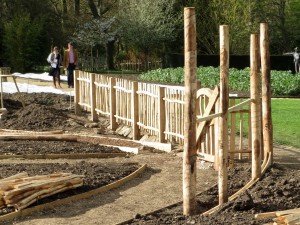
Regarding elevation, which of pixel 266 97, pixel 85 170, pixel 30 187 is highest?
pixel 266 97

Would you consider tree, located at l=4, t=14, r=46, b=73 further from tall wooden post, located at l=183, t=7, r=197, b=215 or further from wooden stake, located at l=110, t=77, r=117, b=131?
tall wooden post, located at l=183, t=7, r=197, b=215

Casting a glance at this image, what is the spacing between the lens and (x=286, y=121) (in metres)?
20.0

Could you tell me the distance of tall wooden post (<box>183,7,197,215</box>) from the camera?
9.22m

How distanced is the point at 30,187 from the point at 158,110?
6294 mm

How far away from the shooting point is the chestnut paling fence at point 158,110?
535 inches

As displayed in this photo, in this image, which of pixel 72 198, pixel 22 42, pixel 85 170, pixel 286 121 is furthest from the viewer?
pixel 22 42

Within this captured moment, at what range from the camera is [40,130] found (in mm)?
19125

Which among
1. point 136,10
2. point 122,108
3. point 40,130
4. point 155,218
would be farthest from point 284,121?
point 136,10

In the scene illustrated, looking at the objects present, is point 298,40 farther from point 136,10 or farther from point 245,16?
point 136,10

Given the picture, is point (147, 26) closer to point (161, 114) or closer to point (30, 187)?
point (161, 114)

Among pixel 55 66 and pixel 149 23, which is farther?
pixel 149 23

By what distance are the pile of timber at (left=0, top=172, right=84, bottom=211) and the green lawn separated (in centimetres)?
635

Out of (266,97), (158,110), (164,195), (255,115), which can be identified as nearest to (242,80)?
(158,110)

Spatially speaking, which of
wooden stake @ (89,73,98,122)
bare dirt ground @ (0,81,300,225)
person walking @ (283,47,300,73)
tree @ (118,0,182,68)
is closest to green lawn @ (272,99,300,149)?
bare dirt ground @ (0,81,300,225)
